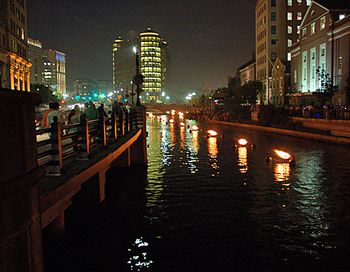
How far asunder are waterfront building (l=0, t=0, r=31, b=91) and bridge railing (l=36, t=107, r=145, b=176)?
58644mm

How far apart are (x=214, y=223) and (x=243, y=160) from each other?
13107mm

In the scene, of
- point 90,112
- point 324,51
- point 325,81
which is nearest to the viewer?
point 90,112

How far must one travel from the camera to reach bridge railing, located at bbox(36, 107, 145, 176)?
9445 millimetres

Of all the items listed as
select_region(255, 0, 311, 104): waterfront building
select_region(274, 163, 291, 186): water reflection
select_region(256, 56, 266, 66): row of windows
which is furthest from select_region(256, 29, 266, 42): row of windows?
select_region(274, 163, 291, 186): water reflection

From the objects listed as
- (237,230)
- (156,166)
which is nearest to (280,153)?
(156,166)

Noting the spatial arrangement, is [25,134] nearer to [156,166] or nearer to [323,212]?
[323,212]

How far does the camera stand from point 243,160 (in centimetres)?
2461

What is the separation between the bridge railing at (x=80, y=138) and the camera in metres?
9.45

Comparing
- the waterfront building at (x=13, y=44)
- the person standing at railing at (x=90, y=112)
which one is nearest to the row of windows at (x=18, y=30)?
the waterfront building at (x=13, y=44)

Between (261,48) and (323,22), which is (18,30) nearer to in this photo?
(261,48)

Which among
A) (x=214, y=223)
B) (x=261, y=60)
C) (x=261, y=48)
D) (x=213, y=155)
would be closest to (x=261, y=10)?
(x=261, y=48)

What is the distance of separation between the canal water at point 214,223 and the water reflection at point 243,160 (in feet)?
0.93

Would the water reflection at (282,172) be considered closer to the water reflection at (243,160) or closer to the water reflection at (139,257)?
the water reflection at (243,160)

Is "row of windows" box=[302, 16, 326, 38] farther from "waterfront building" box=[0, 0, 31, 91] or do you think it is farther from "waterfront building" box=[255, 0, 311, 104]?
"waterfront building" box=[0, 0, 31, 91]
